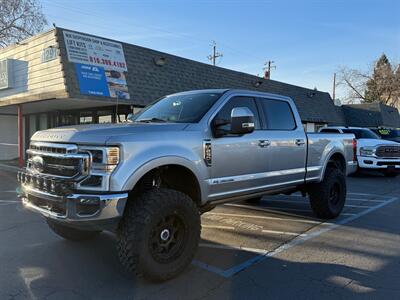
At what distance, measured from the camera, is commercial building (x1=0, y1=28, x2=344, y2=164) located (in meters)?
12.4

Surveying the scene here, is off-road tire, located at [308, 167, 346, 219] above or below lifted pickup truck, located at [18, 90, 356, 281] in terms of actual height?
below

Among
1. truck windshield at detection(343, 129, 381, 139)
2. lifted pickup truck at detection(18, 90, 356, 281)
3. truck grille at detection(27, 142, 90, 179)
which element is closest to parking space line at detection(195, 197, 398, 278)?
lifted pickup truck at detection(18, 90, 356, 281)

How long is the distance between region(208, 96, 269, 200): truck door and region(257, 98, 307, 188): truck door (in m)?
0.18

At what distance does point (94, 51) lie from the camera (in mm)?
12992

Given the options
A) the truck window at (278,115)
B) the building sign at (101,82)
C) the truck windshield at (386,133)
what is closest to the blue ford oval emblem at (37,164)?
the truck window at (278,115)

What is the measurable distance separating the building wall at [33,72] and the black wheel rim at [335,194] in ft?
27.6

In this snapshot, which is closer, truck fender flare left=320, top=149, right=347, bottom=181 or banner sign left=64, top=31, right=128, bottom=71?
truck fender flare left=320, top=149, right=347, bottom=181

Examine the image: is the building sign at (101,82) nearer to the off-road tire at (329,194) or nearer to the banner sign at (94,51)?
the banner sign at (94,51)

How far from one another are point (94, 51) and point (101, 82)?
1.04 m


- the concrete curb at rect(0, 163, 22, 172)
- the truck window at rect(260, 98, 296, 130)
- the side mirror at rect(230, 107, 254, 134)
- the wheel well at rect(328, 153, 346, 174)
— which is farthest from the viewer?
the concrete curb at rect(0, 163, 22, 172)

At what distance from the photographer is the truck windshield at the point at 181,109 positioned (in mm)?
4992

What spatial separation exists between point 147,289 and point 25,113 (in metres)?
17.7

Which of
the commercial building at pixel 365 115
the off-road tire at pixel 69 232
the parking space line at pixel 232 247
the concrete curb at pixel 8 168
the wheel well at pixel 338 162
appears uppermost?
Answer: the commercial building at pixel 365 115

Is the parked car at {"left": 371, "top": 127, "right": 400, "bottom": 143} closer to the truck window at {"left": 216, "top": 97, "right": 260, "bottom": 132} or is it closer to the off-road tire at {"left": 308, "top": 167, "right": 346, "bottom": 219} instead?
the off-road tire at {"left": 308, "top": 167, "right": 346, "bottom": 219}
